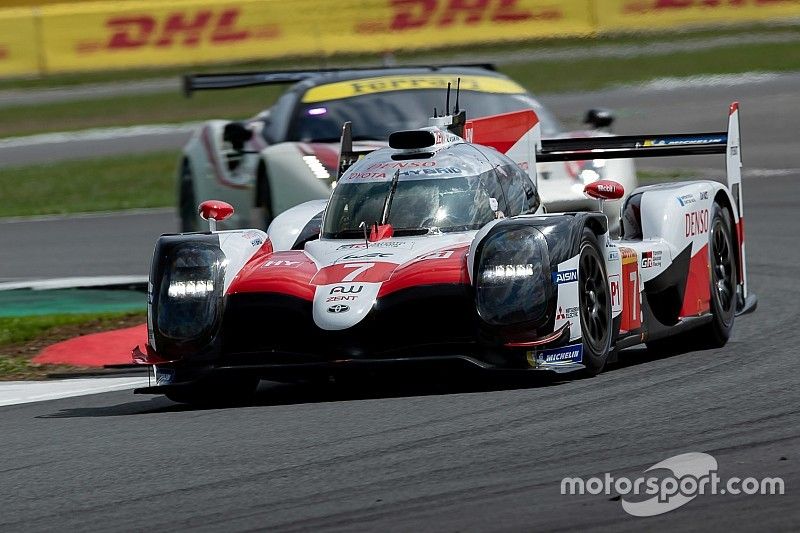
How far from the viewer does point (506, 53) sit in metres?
27.4

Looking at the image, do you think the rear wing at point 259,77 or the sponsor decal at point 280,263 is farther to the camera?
the rear wing at point 259,77

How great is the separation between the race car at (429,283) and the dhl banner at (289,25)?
1816 centimetres

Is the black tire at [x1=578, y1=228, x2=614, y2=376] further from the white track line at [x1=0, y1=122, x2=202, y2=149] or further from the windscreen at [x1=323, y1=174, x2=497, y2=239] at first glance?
the white track line at [x1=0, y1=122, x2=202, y2=149]

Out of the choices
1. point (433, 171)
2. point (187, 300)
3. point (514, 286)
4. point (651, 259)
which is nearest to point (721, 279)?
point (651, 259)

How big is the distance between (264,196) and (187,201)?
252 centimetres

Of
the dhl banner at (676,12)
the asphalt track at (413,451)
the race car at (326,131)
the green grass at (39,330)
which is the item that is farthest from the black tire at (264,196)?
the dhl banner at (676,12)

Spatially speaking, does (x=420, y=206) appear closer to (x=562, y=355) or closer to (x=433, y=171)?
(x=433, y=171)

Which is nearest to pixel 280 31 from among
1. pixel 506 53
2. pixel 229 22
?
pixel 229 22

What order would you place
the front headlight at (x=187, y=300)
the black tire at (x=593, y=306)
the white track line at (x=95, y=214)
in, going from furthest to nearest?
the white track line at (x=95, y=214) → the front headlight at (x=187, y=300) → the black tire at (x=593, y=306)

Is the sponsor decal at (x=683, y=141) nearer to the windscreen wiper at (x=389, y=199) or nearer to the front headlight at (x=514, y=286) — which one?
the windscreen wiper at (x=389, y=199)

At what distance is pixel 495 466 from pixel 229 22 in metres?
24.3

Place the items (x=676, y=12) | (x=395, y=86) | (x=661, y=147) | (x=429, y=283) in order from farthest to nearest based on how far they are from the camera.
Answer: (x=676, y=12) → (x=395, y=86) → (x=661, y=147) → (x=429, y=283)

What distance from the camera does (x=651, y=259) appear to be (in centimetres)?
817

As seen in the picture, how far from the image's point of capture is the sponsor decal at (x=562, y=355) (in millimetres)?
7020
